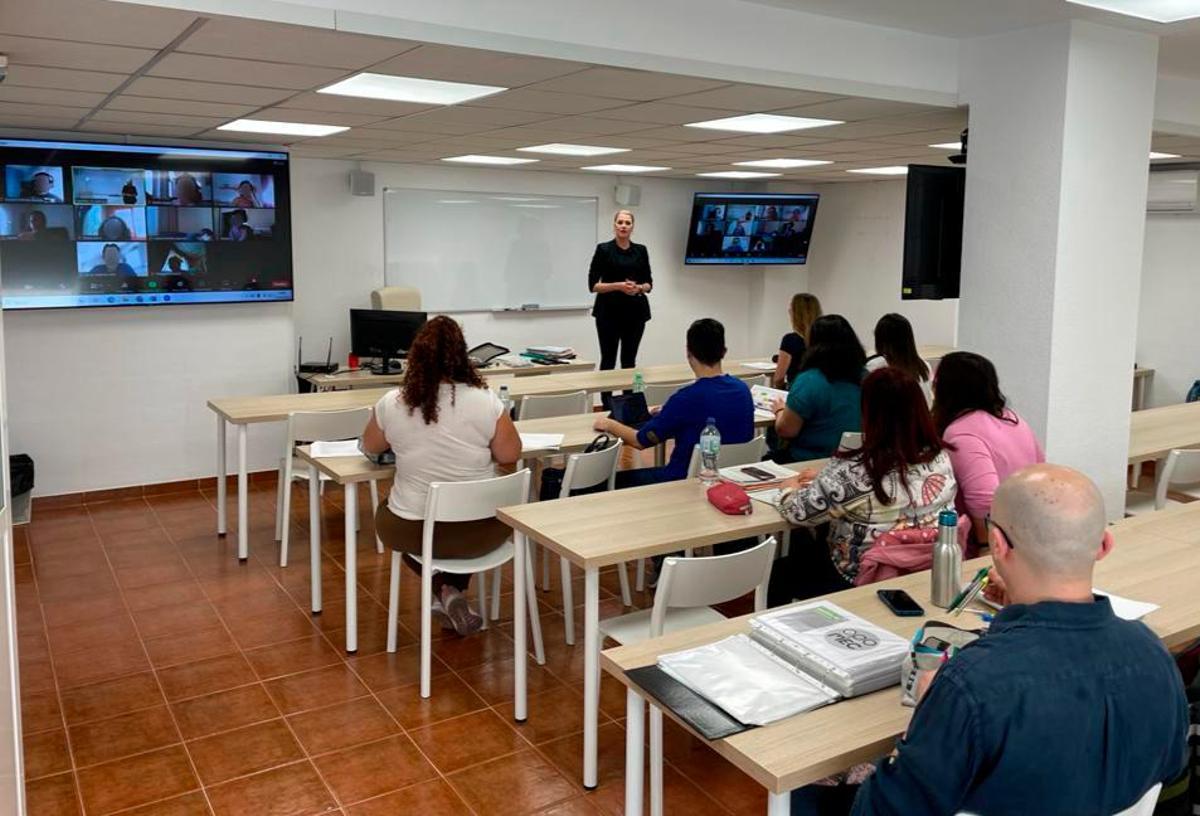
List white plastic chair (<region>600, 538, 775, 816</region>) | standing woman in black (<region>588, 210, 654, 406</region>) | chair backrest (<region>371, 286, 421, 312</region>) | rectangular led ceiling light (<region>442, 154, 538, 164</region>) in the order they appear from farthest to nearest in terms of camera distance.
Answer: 1. standing woman in black (<region>588, 210, 654, 406</region>)
2. chair backrest (<region>371, 286, 421, 312</region>)
3. rectangular led ceiling light (<region>442, 154, 538, 164</region>)
4. white plastic chair (<region>600, 538, 775, 816</region>)

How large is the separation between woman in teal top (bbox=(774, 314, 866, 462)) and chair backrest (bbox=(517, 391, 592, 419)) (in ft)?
5.40

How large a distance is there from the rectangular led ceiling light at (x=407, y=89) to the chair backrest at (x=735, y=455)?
1.87 metres

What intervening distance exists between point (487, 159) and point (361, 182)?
103 centimetres

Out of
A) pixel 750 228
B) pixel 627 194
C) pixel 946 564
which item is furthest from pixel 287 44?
pixel 750 228

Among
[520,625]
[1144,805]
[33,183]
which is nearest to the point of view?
[1144,805]

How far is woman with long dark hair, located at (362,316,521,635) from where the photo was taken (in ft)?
12.5

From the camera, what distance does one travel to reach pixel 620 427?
459 centimetres

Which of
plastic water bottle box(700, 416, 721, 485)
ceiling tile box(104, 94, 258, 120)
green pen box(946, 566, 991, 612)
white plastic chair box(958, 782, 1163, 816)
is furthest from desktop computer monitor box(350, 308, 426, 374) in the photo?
white plastic chair box(958, 782, 1163, 816)

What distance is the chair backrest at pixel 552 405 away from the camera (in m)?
5.65

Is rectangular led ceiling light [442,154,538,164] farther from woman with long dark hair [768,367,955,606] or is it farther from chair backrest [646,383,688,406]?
woman with long dark hair [768,367,955,606]

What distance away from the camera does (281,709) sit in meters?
3.65

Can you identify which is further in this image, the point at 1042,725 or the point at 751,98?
the point at 751,98

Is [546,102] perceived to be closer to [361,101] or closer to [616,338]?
[361,101]

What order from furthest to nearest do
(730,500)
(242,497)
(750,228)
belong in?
(750,228)
(242,497)
(730,500)
